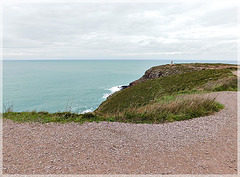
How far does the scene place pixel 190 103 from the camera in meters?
9.13

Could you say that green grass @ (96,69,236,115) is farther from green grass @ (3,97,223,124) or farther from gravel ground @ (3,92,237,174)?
gravel ground @ (3,92,237,174)

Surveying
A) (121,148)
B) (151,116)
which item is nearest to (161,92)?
(151,116)

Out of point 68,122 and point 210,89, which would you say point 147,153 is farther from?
point 210,89

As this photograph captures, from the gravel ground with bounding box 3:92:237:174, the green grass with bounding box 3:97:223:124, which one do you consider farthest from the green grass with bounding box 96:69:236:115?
the gravel ground with bounding box 3:92:237:174

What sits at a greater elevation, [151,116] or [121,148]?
[151,116]

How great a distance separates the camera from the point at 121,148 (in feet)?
16.6

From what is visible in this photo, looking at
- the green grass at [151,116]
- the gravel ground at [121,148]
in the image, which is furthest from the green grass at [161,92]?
the gravel ground at [121,148]

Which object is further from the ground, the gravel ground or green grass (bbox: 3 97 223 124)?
green grass (bbox: 3 97 223 124)

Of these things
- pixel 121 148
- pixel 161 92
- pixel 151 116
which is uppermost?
pixel 151 116

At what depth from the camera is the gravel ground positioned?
13.6 ft

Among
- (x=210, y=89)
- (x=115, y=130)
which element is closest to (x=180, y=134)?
(x=115, y=130)

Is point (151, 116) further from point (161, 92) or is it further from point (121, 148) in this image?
point (161, 92)

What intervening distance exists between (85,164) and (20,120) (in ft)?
18.2

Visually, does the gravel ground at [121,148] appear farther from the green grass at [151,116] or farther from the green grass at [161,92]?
the green grass at [161,92]
